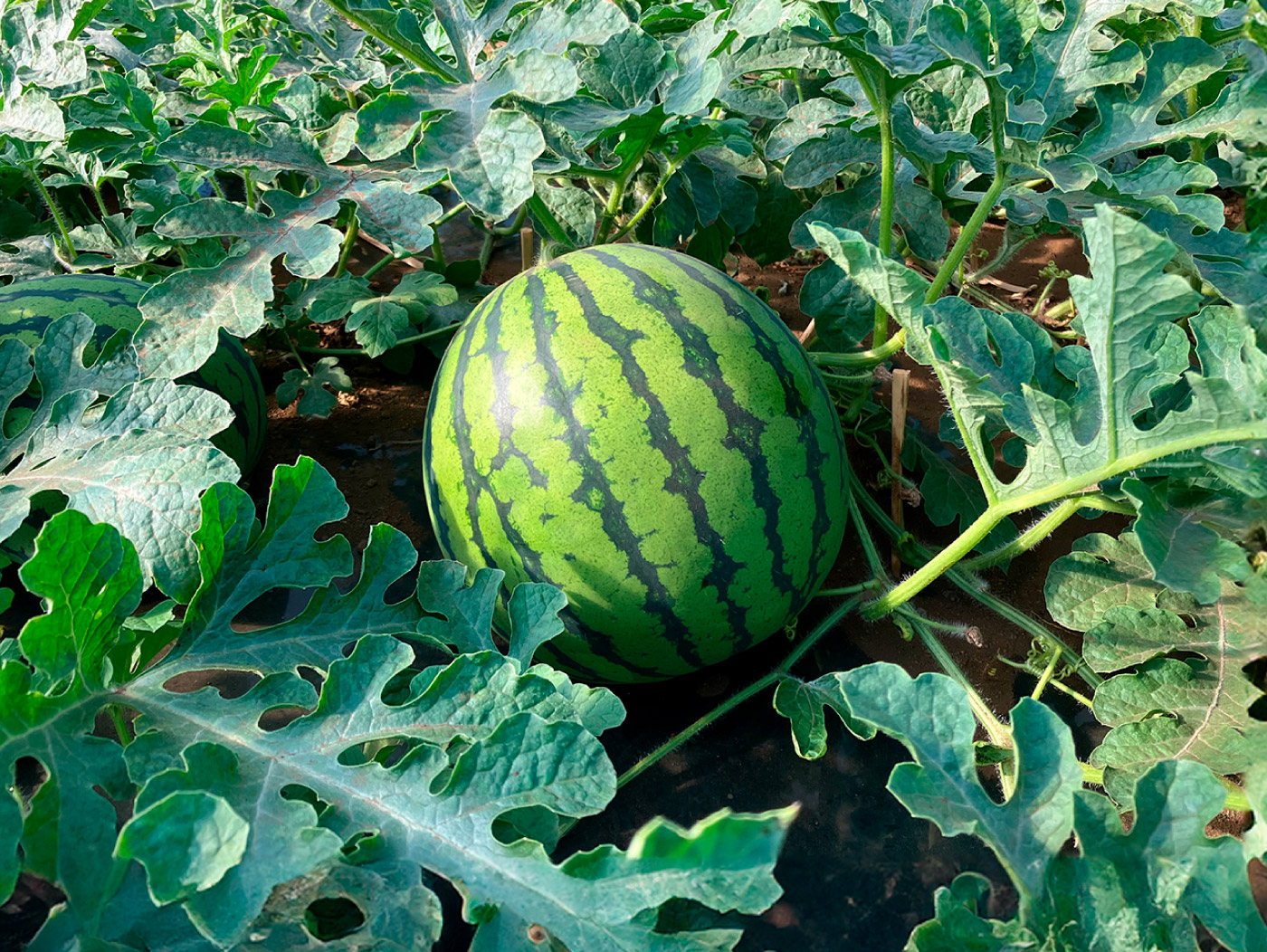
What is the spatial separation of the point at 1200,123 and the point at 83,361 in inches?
82.4

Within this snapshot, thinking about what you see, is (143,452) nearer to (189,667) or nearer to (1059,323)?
(189,667)

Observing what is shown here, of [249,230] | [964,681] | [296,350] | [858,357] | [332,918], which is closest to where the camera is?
[332,918]

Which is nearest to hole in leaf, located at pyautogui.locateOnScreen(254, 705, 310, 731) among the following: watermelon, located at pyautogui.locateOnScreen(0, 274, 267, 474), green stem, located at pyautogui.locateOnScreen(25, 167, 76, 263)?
watermelon, located at pyautogui.locateOnScreen(0, 274, 267, 474)

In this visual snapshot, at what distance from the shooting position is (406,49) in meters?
1.77

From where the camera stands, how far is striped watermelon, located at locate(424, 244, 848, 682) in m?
1.62

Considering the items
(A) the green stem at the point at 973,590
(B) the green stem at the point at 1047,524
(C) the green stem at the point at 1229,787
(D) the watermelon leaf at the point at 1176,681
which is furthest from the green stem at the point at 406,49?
(C) the green stem at the point at 1229,787

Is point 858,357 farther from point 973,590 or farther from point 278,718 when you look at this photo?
point 278,718

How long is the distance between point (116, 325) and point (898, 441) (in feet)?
5.69

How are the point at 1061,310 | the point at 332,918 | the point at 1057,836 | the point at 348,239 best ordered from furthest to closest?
the point at 1061,310 → the point at 348,239 → the point at 332,918 → the point at 1057,836

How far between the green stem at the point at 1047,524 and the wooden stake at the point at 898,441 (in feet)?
0.70

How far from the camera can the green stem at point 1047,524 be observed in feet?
5.53

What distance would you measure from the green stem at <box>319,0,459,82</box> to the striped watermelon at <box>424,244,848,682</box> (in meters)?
0.40

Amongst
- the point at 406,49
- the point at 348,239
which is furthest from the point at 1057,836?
the point at 348,239

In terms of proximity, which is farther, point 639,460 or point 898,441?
point 898,441
